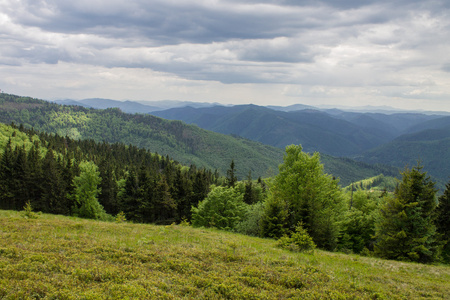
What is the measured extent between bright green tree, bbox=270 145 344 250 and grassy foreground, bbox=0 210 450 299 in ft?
45.9

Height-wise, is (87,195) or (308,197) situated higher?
(308,197)

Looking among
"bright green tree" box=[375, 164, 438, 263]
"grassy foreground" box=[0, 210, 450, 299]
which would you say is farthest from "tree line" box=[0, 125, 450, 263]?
"grassy foreground" box=[0, 210, 450, 299]

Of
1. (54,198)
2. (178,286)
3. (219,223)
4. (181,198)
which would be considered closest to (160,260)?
(178,286)

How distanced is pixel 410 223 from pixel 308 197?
35.1 ft

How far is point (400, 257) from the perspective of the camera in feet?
87.2

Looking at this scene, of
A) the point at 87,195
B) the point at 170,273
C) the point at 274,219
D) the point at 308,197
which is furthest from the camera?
the point at 87,195

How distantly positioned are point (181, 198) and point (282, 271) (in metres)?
50.8

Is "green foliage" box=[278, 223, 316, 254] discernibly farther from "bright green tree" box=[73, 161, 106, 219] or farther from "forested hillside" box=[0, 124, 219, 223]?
"bright green tree" box=[73, 161, 106, 219]

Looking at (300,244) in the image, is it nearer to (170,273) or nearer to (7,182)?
(170,273)

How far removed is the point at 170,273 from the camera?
11609 mm

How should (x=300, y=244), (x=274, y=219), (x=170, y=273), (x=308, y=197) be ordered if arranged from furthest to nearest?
(x=308, y=197) → (x=274, y=219) → (x=300, y=244) → (x=170, y=273)

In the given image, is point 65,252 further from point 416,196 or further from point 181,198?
point 181,198

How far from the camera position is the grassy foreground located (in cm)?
970

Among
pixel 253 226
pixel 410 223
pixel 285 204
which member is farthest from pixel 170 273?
pixel 410 223
